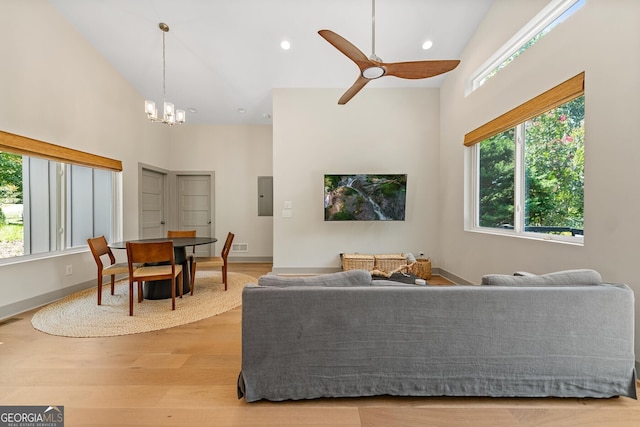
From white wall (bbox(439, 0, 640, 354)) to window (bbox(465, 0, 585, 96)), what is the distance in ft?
0.31

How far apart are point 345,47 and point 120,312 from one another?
11.5ft

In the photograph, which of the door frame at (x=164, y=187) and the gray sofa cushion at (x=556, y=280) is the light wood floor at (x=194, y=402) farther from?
the door frame at (x=164, y=187)

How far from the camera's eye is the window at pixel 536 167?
231 centimetres

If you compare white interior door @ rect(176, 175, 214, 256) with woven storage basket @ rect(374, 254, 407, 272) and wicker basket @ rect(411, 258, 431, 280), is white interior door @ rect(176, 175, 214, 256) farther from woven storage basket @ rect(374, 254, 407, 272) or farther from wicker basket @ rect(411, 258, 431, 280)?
wicker basket @ rect(411, 258, 431, 280)

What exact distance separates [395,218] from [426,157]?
4.05 ft

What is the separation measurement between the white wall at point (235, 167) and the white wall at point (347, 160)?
1.33 m

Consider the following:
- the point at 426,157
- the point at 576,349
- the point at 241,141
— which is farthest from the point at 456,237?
the point at 241,141

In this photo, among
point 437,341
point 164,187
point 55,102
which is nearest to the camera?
point 437,341

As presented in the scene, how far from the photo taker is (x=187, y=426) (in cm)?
140

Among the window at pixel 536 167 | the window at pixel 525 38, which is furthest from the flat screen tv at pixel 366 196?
the window at pixel 525 38

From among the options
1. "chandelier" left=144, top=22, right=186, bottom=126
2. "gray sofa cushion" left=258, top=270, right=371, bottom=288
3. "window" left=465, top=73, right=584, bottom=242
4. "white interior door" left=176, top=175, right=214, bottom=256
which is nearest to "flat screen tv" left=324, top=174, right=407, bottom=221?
"window" left=465, top=73, right=584, bottom=242

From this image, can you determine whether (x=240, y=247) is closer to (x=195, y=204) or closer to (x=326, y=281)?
(x=195, y=204)

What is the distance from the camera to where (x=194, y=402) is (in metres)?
1.57

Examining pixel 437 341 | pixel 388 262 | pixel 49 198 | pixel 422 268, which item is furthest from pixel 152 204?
pixel 437 341
